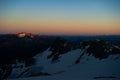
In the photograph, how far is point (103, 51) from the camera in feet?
275

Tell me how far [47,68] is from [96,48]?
51.3 ft

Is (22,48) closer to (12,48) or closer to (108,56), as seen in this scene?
(12,48)

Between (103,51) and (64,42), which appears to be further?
(64,42)

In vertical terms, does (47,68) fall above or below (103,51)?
below

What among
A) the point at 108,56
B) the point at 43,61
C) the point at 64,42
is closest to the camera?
the point at 108,56

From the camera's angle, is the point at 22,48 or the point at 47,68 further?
the point at 22,48

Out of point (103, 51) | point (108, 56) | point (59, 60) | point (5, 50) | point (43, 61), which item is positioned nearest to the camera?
point (108, 56)

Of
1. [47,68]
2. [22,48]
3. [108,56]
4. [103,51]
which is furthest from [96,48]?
[22,48]

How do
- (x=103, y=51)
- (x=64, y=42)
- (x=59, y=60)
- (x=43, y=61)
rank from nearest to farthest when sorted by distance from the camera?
(x=103, y=51) < (x=59, y=60) < (x=43, y=61) < (x=64, y=42)

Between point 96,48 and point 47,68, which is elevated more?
point 96,48

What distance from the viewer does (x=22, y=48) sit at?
15975 cm

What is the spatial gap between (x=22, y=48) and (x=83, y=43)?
71070 millimetres

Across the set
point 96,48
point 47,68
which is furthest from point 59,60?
point 96,48

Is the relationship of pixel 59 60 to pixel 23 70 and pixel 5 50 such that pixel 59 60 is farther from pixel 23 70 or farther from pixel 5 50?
pixel 5 50
